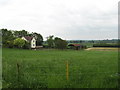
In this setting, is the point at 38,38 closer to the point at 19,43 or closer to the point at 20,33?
the point at 20,33

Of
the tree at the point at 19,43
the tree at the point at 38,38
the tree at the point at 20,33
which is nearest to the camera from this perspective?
the tree at the point at 19,43

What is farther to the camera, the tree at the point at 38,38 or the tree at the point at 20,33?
the tree at the point at 38,38

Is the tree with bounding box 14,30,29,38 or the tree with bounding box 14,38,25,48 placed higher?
the tree with bounding box 14,30,29,38

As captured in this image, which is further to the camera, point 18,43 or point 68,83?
point 18,43

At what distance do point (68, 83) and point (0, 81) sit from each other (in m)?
2.81

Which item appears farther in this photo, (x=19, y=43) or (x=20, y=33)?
(x=20, y=33)

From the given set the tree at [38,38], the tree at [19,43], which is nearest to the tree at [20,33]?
the tree at [38,38]

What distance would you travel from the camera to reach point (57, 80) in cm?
711

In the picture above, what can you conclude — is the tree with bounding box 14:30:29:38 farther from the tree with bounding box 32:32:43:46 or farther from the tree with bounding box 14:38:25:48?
the tree with bounding box 14:38:25:48

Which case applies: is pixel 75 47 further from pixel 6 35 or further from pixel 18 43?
pixel 6 35

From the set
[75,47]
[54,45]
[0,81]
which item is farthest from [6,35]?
[0,81]

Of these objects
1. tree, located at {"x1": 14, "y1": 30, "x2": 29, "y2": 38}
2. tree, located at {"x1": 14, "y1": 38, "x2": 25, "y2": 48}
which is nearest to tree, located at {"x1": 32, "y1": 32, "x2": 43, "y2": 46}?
tree, located at {"x1": 14, "y1": 30, "x2": 29, "y2": 38}

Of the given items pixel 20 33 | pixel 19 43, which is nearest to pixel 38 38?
pixel 20 33

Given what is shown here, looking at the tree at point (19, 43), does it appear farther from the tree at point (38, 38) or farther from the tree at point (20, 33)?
the tree at point (38, 38)
